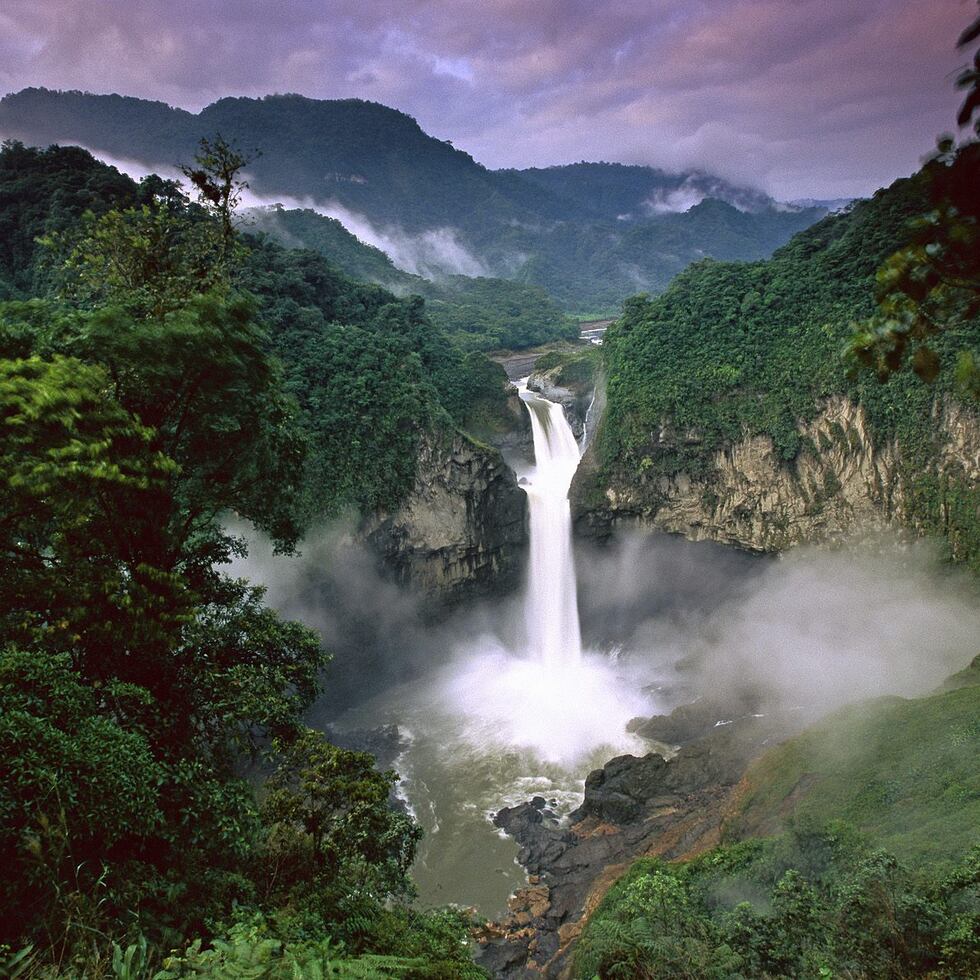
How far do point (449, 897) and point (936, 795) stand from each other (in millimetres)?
10262

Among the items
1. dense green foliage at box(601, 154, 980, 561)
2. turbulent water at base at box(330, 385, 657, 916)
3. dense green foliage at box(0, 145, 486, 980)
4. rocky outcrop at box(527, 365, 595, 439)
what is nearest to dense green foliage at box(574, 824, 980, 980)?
dense green foliage at box(0, 145, 486, 980)

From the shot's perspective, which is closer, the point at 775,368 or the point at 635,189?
the point at 775,368

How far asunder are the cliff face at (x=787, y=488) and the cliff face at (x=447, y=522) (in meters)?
4.00

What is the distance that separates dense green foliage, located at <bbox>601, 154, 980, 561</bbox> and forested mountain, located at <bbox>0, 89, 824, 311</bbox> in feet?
159

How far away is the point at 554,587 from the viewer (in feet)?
88.3

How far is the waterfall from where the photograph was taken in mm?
26125

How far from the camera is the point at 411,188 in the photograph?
340ft

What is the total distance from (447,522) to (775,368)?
1483 cm

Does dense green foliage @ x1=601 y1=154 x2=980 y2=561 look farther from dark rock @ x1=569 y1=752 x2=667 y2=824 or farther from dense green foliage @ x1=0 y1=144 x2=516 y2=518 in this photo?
dark rock @ x1=569 y1=752 x2=667 y2=824

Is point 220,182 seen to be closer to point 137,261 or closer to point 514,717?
point 137,261

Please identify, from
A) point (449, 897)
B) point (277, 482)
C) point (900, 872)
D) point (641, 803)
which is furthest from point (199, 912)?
point (641, 803)

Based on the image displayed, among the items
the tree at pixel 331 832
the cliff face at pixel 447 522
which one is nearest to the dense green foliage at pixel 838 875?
the tree at pixel 331 832

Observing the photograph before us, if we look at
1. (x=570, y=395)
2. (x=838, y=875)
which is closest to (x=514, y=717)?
(x=838, y=875)

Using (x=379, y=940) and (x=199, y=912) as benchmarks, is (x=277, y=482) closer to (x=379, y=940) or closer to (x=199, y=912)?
(x=199, y=912)
